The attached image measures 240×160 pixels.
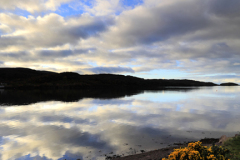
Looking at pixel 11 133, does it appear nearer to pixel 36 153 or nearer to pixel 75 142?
pixel 36 153

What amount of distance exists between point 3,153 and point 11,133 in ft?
27.4

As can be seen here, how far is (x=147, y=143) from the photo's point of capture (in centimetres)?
1959

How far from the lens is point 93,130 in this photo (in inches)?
1005

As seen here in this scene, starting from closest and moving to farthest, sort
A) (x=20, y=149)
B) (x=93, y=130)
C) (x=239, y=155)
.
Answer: (x=239, y=155) < (x=20, y=149) < (x=93, y=130)

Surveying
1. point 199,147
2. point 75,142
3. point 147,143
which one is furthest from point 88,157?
point 199,147

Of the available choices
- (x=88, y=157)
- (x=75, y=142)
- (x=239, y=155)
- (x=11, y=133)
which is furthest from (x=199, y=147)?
Result: (x=11, y=133)

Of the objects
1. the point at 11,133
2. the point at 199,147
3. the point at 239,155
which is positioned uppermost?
the point at 199,147

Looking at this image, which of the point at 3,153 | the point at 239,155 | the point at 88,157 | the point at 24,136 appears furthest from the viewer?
the point at 24,136

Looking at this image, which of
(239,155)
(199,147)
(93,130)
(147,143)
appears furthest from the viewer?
(93,130)

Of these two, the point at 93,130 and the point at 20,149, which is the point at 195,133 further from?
the point at 20,149

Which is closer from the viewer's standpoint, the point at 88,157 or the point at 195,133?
the point at 88,157

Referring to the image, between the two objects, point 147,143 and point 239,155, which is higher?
point 239,155

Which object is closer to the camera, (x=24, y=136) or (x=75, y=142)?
(x=75, y=142)

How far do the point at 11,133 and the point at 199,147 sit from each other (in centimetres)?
2685
